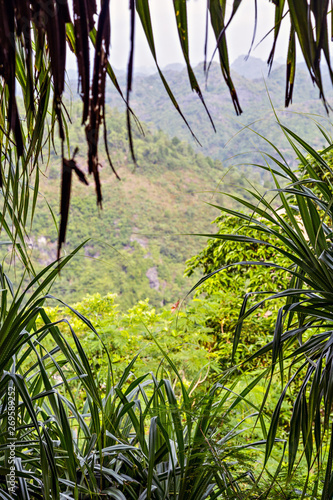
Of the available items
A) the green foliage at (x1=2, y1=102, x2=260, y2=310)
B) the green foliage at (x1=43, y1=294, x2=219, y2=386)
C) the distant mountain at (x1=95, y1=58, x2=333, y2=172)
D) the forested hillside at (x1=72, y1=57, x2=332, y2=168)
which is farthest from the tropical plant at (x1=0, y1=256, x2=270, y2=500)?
the distant mountain at (x1=95, y1=58, x2=333, y2=172)

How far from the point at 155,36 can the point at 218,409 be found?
84 centimetres

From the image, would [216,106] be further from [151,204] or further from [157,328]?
[157,328]

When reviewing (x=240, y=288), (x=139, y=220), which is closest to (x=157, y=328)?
(x=240, y=288)

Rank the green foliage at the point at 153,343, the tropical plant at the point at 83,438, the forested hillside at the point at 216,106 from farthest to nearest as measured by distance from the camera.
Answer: the forested hillside at the point at 216,106 → the green foliage at the point at 153,343 → the tropical plant at the point at 83,438

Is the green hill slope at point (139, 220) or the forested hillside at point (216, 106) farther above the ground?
the forested hillside at point (216, 106)

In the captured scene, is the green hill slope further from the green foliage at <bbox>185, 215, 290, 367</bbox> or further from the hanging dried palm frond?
the hanging dried palm frond

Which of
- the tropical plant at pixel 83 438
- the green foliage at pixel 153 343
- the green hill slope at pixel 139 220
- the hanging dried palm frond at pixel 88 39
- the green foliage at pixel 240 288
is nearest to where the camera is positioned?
the hanging dried palm frond at pixel 88 39

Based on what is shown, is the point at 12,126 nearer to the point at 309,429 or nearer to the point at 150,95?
the point at 309,429

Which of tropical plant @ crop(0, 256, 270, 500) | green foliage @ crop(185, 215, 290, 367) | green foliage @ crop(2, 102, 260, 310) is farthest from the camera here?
green foliage @ crop(2, 102, 260, 310)

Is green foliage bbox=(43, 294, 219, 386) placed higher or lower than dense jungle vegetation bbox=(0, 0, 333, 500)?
lower

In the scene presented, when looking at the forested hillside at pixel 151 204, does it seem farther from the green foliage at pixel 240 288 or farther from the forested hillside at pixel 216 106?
the green foliage at pixel 240 288

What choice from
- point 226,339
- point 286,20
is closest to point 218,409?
point 286,20

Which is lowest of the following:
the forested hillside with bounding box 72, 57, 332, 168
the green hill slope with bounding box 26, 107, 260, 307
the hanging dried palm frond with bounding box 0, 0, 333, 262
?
the green hill slope with bounding box 26, 107, 260, 307

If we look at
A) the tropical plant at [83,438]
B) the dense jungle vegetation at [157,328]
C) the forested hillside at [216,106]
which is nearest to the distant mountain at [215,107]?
the forested hillside at [216,106]
